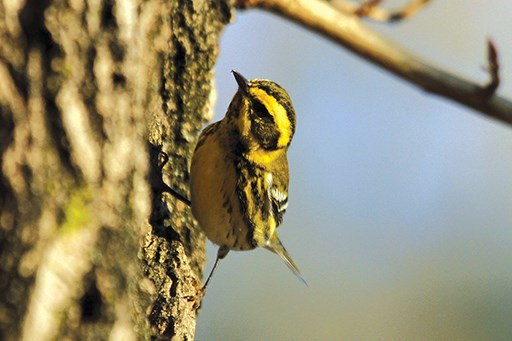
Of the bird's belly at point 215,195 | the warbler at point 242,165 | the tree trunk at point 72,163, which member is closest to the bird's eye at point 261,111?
the warbler at point 242,165

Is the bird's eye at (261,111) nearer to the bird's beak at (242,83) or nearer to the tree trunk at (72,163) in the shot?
the bird's beak at (242,83)

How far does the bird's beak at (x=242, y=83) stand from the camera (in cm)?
488

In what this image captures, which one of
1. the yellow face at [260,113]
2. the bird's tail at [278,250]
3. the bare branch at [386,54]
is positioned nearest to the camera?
the bare branch at [386,54]

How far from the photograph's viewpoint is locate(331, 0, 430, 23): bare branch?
2.42m

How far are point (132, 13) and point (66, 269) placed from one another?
2.56 ft

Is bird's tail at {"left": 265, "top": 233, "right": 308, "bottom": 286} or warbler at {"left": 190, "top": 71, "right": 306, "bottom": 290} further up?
warbler at {"left": 190, "top": 71, "right": 306, "bottom": 290}

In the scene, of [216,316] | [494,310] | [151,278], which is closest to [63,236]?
[151,278]

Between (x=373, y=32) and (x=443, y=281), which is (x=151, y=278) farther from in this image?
(x=443, y=281)

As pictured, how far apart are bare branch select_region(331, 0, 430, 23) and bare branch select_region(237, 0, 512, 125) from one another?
49 millimetres

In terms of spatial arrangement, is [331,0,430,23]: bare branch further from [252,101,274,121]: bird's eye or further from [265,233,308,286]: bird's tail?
[265,233,308,286]: bird's tail

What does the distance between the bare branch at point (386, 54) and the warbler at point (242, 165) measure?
91.0 inches

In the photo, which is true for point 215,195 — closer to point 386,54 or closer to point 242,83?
point 242,83

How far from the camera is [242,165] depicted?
16.3 ft

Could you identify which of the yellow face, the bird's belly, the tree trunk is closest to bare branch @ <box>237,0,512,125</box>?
the tree trunk
